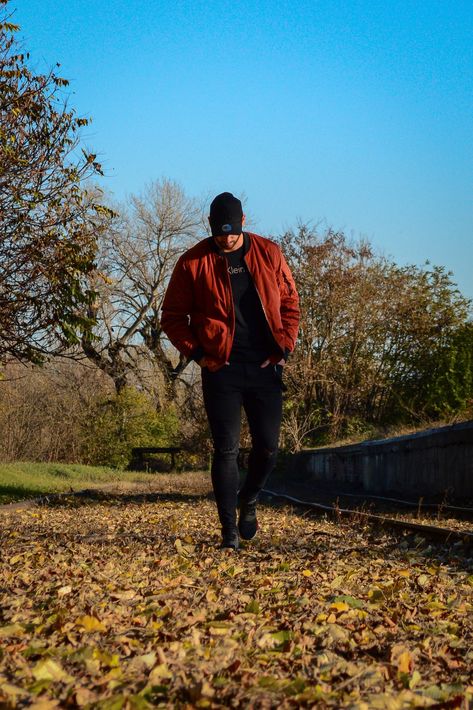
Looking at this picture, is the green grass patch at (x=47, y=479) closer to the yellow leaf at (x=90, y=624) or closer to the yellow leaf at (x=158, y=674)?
the yellow leaf at (x=90, y=624)

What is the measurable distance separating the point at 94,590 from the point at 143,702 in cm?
200

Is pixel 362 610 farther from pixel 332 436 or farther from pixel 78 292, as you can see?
pixel 332 436

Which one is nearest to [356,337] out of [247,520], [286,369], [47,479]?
[286,369]

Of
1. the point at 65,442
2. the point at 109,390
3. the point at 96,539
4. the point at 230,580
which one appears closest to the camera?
the point at 230,580

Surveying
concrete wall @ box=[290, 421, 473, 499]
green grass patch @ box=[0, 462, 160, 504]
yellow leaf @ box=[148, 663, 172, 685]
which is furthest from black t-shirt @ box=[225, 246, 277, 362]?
green grass patch @ box=[0, 462, 160, 504]

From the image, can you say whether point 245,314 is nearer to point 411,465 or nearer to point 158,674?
point 158,674

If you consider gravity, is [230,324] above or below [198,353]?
above

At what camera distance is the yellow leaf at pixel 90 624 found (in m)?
3.77

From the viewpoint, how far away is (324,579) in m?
5.31

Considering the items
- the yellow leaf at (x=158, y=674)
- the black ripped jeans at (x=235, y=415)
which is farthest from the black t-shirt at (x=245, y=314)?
the yellow leaf at (x=158, y=674)

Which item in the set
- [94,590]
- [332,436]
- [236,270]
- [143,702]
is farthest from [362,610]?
[332,436]

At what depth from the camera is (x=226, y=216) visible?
6.12 m

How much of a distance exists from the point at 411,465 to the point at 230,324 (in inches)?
399

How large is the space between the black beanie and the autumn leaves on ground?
2.20 metres
